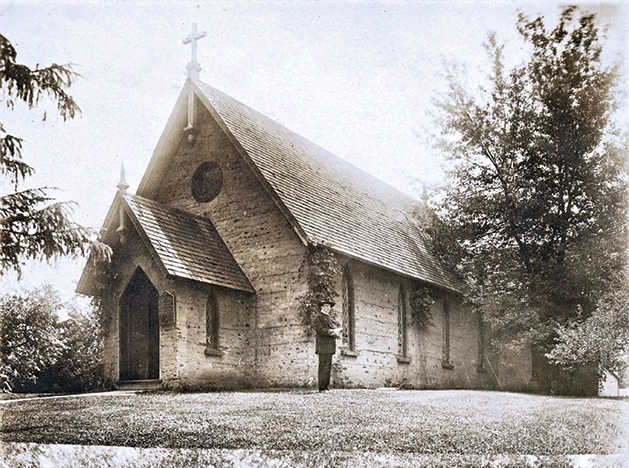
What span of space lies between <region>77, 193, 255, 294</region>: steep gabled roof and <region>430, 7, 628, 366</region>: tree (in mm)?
7380

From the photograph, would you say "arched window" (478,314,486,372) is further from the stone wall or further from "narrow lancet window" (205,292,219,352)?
"narrow lancet window" (205,292,219,352)

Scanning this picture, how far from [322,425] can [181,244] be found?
32.0 ft

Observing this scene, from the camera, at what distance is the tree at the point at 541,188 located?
13.8m

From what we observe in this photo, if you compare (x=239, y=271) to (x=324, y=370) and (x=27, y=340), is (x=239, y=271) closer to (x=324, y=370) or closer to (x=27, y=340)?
(x=324, y=370)

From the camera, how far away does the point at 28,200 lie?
10.9 m

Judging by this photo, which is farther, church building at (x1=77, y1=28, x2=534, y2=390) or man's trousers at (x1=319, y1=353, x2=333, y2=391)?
church building at (x1=77, y1=28, x2=534, y2=390)

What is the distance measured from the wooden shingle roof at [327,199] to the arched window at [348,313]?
0.90m

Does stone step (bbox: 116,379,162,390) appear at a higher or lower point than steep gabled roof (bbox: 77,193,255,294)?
lower

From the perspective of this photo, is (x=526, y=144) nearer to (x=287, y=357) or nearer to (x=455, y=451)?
(x=287, y=357)

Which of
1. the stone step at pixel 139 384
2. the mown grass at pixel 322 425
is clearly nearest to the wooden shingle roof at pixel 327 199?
the stone step at pixel 139 384

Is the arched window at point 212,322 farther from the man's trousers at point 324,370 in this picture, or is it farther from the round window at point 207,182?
the round window at point 207,182

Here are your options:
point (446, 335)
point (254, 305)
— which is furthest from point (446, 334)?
point (254, 305)

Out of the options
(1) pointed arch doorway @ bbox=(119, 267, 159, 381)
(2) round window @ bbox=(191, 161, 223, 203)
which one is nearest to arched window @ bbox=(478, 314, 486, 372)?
(2) round window @ bbox=(191, 161, 223, 203)

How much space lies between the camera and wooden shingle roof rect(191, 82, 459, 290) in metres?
19.8
